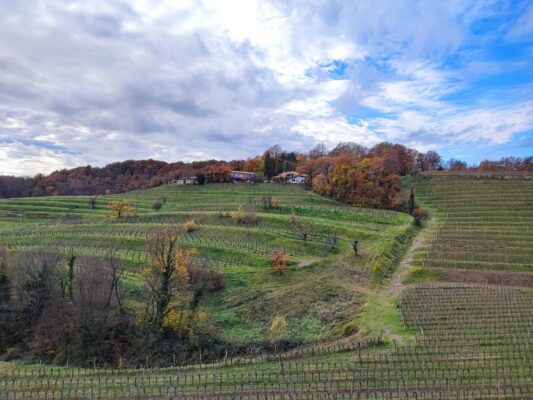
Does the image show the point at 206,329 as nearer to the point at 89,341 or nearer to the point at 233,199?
the point at 89,341

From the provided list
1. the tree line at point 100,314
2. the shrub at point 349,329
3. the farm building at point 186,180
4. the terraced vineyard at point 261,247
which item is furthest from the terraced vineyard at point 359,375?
the farm building at point 186,180

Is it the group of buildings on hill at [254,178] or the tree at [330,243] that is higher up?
the group of buildings on hill at [254,178]

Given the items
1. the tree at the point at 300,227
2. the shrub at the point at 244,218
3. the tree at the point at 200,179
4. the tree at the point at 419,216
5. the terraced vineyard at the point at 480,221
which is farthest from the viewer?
the tree at the point at 200,179

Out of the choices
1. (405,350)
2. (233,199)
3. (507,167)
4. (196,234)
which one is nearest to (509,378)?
(405,350)

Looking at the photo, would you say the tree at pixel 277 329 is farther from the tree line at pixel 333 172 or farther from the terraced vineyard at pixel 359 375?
the tree line at pixel 333 172

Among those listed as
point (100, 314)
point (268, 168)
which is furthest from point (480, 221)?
point (268, 168)

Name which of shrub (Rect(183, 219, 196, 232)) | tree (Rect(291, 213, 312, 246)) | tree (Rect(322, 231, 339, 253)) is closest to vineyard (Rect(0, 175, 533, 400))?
tree (Rect(322, 231, 339, 253))

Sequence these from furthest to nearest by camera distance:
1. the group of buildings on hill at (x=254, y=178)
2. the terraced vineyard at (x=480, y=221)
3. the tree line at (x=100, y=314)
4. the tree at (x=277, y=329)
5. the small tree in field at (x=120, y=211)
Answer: the group of buildings on hill at (x=254, y=178), the small tree in field at (x=120, y=211), the terraced vineyard at (x=480, y=221), the tree at (x=277, y=329), the tree line at (x=100, y=314)

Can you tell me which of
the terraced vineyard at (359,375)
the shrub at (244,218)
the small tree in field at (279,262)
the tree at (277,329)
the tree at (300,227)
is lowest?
the tree at (277,329)

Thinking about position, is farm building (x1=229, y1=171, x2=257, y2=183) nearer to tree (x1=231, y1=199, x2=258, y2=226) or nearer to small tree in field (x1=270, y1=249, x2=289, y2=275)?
tree (x1=231, y1=199, x2=258, y2=226)
